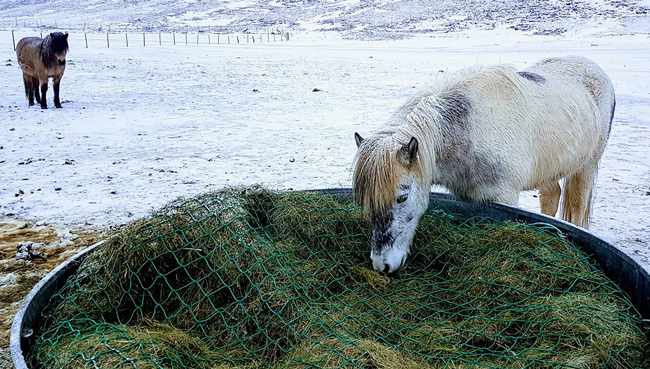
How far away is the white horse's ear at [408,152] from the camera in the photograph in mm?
2645

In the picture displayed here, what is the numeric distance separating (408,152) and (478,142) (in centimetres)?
70

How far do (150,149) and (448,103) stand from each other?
5458 mm

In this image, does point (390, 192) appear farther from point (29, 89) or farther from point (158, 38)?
point (158, 38)

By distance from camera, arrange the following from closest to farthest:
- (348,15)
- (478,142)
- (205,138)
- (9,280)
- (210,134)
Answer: (478,142)
(9,280)
(205,138)
(210,134)
(348,15)

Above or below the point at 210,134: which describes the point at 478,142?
above

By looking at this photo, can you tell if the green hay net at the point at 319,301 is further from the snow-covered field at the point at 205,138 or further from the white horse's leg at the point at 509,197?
the snow-covered field at the point at 205,138

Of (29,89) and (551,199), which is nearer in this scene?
(551,199)

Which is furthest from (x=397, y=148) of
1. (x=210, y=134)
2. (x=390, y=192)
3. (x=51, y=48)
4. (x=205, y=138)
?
(x=51, y=48)

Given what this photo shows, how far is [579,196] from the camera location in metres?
4.38

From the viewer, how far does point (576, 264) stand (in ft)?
8.59

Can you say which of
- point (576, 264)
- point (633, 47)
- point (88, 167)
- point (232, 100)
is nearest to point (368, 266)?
point (576, 264)

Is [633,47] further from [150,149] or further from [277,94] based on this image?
[150,149]

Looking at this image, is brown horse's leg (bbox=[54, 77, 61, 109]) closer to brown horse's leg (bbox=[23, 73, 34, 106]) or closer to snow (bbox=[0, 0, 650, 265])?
snow (bbox=[0, 0, 650, 265])

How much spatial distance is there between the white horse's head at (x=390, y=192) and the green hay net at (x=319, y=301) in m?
0.22
